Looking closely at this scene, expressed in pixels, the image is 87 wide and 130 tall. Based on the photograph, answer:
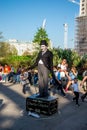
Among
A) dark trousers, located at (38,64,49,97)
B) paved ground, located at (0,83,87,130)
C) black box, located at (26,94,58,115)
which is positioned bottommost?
paved ground, located at (0,83,87,130)

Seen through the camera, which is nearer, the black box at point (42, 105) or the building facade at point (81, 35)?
the black box at point (42, 105)

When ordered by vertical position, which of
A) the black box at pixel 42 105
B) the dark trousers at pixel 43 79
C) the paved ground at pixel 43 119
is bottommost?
the paved ground at pixel 43 119

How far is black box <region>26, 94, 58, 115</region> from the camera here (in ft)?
33.5

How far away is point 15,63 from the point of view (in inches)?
1511

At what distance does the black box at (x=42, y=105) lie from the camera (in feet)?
33.5

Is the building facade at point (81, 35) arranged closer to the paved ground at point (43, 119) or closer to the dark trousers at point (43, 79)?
the paved ground at point (43, 119)

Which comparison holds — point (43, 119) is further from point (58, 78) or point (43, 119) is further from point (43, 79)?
point (58, 78)

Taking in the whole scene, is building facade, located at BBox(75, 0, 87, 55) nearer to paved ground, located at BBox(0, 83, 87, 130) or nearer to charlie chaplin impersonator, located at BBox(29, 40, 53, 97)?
paved ground, located at BBox(0, 83, 87, 130)

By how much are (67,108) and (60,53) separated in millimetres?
19807

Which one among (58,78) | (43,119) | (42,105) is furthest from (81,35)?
(43,119)

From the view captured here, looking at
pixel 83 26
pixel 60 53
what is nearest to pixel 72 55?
pixel 60 53

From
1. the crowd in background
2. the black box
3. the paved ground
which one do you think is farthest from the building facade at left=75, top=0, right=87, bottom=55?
the black box

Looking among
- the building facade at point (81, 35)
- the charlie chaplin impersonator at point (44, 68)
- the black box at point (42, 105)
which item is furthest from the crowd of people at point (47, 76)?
the building facade at point (81, 35)

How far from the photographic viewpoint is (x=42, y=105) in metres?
10.3
